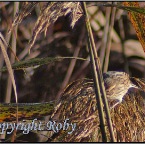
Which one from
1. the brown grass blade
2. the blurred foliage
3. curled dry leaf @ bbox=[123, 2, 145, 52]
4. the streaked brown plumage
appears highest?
the blurred foliage

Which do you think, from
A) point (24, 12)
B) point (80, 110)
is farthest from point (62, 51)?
point (24, 12)

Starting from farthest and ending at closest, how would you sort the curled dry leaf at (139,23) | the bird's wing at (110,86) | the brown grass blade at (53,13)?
the bird's wing at (110,86), the curled dry leaf at (139,23), the brown grass blade at (53,13)

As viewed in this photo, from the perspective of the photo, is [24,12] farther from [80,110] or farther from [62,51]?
[62,51]

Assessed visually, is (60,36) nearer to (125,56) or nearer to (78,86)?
(125,56)

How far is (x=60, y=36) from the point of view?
322 cm

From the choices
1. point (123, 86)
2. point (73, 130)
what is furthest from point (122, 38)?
point (73, 130)

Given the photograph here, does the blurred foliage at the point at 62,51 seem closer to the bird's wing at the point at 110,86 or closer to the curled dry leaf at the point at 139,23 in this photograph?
the bird's wing at the point at 110,86

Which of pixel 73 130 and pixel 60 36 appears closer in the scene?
pixel 73 130

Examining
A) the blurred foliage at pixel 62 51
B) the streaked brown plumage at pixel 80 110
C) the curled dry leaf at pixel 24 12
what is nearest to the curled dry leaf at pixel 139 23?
the streaked brown plumage at pixel 80 110

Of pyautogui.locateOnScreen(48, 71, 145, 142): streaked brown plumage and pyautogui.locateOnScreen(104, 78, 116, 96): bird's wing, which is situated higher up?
pyautogui.locateOnScreen(104, 78, 116, 96): bird's wing

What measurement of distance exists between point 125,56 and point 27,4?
202 centimetres

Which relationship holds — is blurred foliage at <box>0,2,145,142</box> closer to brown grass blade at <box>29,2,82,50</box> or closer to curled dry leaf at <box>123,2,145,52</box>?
curled dry leaf at <box>123,2,145,52</box>

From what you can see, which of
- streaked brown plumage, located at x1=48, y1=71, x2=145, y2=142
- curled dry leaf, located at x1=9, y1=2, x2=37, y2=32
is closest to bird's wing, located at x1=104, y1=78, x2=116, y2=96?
streaked brown plumage, located at x1=48, y1=71, x2=145, y2=142

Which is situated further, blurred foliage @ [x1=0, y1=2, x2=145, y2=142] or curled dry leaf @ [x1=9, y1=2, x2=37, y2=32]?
blurred foliage @ [x1=0, y1=2, x2=145, y2=142]
